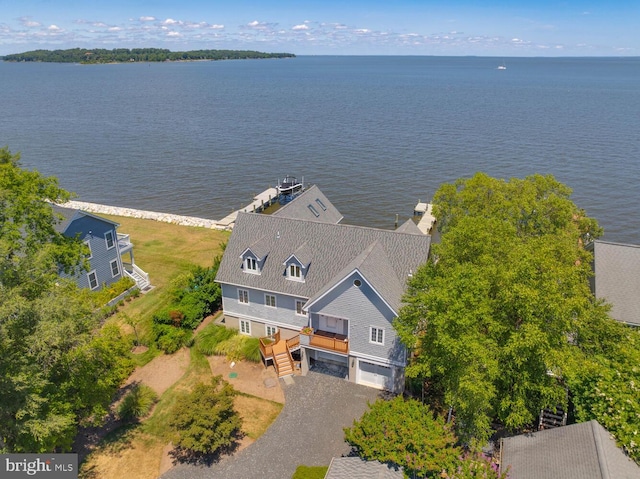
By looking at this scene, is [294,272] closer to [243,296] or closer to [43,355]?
[243,296]

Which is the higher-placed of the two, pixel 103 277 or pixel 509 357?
pixel 509 357

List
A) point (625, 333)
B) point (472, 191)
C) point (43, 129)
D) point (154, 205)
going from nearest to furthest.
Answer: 1. point (625, 333)
2. point (472, 191)
3. point (154, 205)
4. point (43, 129)

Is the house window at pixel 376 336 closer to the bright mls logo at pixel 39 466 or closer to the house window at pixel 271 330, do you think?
the house window at pixel 271 330

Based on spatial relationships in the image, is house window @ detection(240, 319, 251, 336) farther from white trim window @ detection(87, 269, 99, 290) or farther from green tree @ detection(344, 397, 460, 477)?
white trim window @ detection(87, 269, 99, 290)

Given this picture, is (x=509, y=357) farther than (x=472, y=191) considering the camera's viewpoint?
No

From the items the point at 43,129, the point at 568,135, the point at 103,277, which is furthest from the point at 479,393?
the point at 43,129

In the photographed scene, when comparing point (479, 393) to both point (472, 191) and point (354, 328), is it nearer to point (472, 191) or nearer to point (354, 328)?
point (354, 328)

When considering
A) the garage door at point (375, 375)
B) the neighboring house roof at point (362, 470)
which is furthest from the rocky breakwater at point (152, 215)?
the neighboring house roof at point (362, 470)
